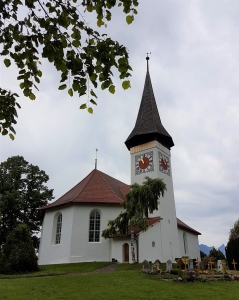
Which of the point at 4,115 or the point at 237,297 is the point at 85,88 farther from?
the point at 237,297

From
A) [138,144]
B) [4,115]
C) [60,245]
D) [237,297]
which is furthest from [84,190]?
[4,115]

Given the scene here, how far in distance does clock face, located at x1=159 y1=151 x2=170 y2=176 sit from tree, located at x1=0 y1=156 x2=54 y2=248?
12867 mm

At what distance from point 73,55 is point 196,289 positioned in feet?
31.6

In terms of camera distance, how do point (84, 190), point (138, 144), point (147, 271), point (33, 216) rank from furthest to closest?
point (33, 216)
point (138, 144)
point (84, 190)
point (147, 271)

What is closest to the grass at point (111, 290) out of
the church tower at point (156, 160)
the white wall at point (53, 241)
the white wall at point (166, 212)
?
the white wall at point (53, 241)

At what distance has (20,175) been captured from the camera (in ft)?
102

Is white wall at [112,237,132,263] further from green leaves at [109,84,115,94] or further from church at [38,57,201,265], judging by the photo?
green leaves at [109,84,115,94]

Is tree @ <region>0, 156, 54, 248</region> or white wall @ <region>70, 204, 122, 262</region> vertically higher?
tree @ <region>0, 156, 54, 248</region>

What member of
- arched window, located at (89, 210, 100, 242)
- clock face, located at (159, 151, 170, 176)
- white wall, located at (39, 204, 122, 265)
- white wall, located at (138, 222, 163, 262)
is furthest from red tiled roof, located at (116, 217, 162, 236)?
clock face, located at (159, 151, 170, 176)

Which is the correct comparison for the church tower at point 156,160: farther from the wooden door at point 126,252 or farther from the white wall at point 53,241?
the white wall at point 53,241

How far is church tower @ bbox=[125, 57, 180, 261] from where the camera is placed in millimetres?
24484

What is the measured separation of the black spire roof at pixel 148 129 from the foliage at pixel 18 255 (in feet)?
47.3

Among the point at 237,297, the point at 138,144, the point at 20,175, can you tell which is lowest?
the point at 237,297

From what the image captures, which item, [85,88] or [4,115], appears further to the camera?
[4,115]
